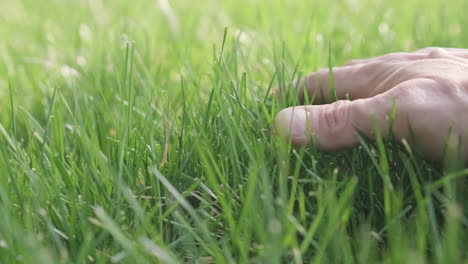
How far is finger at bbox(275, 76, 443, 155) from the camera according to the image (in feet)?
3.77

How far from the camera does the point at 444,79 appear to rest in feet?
3.89

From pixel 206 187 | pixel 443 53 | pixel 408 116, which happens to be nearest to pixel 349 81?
pixel 443 53

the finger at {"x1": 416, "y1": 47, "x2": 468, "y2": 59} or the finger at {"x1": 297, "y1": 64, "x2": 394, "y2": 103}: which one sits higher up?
the finger at {"x1": 416, "y1": 47, "x2": 468, "y2": 59}

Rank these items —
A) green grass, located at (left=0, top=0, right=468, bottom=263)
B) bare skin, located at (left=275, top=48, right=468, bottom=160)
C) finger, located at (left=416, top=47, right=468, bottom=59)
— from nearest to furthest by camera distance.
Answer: green grass, located at (left=0, top=0, right=468, bottom=263) → bare skin, located at (left=275, top=48, right=468, bottom=160) → finger, located at (left=416, top=47, right=468, bottom=59)

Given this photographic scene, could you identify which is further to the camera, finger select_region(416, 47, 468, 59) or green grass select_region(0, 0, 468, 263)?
finger select_region(416, 47, 468, 59)

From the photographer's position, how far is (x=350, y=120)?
118 centimetres

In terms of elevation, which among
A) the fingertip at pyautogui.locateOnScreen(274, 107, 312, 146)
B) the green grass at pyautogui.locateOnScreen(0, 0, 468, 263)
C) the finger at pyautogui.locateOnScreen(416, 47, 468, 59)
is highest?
the finger at pyautogui.locateOnScreen(416, 47, 468, 59)

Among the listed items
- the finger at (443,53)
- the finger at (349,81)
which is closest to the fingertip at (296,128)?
the finger at (349,81)

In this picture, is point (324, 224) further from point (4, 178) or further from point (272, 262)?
point (4, 178)

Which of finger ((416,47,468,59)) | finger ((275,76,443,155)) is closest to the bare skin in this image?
finger ((275,76,443,155))

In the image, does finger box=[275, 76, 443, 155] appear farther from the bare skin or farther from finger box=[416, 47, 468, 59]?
finger box=[416, 47, 468, 59]

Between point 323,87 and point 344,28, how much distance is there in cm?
133

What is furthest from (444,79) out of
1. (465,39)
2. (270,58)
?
(465,39)

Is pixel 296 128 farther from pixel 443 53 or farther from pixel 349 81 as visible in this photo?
pixel 443 53
